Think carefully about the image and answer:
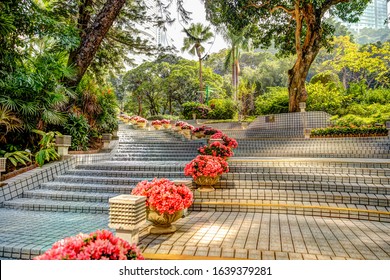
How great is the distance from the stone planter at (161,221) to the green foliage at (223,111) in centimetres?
1871

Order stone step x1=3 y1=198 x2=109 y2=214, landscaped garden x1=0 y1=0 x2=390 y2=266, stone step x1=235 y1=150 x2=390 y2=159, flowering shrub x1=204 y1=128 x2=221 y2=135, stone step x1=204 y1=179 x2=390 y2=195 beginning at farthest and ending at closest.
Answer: flowering shrub x1=204 y1=128 x2=221 y2=135
stone step x1=235 y1=150 x2=390 y2=159
stone step x1=3 y1=198 x2=109 y2=214
stone step x1=204 y1=179 x2=390 y2=195
landscaped garden x1=0 y1=0 x2=390 y2=266

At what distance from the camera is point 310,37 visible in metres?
13.4

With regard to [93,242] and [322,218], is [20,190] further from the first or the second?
[322,218]

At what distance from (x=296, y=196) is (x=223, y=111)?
1751 cm

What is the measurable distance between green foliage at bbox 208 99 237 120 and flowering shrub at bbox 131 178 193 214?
1863 cm

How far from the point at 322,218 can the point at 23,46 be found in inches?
336

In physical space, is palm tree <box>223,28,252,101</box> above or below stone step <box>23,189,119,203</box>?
above

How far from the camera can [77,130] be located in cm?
828

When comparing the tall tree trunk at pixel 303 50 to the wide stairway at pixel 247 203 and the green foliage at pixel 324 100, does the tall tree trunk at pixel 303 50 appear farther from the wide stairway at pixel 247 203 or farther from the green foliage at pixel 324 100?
the wide stairway at pixel 247 203

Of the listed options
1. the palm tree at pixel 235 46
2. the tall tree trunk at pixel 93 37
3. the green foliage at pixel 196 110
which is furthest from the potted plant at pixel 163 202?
the palm tree at pixel 235 46

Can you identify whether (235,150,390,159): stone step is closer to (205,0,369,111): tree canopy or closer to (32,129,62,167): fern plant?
(205,0,369,111): tree canopy

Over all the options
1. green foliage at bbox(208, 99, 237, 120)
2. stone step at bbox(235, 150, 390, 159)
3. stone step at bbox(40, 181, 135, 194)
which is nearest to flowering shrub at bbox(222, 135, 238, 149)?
stone step at bbox(235, 150, 390, 159)

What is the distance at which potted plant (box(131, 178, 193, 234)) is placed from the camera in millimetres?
→ 3406
